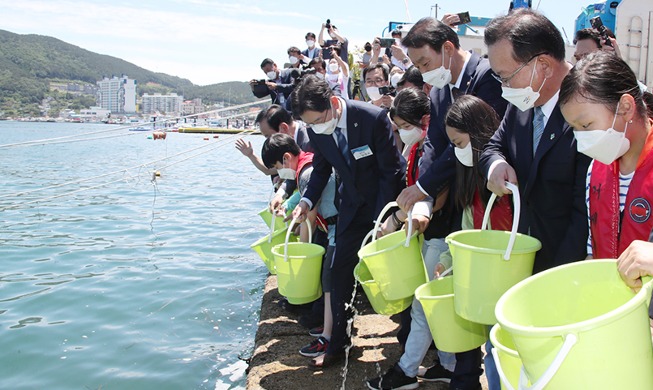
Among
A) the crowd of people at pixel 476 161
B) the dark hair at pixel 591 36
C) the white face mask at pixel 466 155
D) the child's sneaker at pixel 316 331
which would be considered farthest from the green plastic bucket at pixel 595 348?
the dark hair at pixel 591 36

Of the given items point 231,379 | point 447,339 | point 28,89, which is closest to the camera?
point 447,339

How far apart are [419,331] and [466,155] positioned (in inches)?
45.6

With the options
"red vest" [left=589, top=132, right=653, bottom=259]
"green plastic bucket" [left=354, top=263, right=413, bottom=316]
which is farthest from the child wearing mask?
"red vest" [left=589, top=132, right=653, bottom=259]

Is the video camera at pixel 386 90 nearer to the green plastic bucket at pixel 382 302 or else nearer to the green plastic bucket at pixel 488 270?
the green plastic bucket at pixel 382 302

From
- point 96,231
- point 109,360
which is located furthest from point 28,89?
point 109,360

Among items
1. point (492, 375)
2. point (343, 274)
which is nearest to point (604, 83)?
point (492, 375)

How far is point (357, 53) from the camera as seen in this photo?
13406 millimetres

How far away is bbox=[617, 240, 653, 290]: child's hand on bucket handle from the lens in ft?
5.30

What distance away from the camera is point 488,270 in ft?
8.19

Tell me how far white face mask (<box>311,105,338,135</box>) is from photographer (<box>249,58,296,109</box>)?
4668 millimetres

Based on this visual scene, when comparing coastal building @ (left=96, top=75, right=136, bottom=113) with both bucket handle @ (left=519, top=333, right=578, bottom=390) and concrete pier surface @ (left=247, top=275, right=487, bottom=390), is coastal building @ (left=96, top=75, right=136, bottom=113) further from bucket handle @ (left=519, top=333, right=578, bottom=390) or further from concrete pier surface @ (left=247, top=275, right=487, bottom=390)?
bucket handle @ (left=519, top=333, right=578, bottom=390)

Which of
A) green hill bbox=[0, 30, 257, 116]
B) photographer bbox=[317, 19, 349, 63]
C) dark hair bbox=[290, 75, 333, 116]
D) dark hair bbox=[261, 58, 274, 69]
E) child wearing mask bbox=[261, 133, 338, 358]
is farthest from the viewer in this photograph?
green hill bbox=[0, 30, 257, 116]

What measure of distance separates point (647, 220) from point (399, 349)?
2814mm

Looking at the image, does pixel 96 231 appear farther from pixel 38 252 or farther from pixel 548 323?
pixel 548 323
